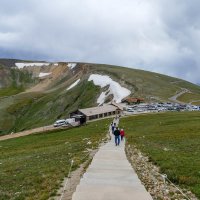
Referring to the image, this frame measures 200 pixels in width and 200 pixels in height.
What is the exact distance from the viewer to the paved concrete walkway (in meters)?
18.8

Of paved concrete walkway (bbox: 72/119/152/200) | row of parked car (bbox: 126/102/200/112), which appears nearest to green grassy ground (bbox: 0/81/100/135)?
row of parked car (bbox: 126/102/200/112)

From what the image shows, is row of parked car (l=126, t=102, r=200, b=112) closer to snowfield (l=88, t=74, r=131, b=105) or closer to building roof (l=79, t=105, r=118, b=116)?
building roof (l=79, t=105, r=118, b=116)

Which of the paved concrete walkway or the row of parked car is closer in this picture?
the paved concrete walkway

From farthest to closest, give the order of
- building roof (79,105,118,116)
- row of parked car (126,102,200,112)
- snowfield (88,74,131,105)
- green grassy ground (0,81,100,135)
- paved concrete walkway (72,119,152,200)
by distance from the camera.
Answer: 1. green grassy ground (0,81,100,135)
2. snowfield (88,74,131,105)
3. row of parked car (126,102,200,112)
4. building roof (79,105,118,116)
5. paved concrete walkway (72,119,152,200)

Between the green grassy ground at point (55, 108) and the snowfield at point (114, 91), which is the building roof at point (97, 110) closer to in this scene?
the snowfield at point (114, 91)

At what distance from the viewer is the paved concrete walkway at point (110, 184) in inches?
738

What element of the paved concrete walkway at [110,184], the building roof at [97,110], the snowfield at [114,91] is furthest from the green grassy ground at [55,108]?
the paved concrete walkway at [110,184]

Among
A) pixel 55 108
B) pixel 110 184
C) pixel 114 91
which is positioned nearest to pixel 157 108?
pixel 114 91

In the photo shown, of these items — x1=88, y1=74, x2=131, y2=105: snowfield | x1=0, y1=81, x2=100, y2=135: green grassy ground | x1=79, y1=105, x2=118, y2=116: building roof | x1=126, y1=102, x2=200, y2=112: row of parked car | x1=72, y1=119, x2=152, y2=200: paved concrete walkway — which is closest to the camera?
x1=72, y1=119, x2=152, y2=200: paved concrete walkway

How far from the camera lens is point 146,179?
24172 millimetres

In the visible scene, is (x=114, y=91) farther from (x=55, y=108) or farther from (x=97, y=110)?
(x=97, y=110)

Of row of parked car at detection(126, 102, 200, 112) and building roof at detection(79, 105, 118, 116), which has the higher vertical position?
row of parked car at detection(126, 102, 200, 112)

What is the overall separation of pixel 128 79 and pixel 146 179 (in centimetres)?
17470

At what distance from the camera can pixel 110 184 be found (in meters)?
21.5
